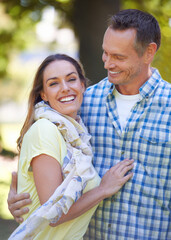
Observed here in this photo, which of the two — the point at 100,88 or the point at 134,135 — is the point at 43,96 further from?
the point at 134,135

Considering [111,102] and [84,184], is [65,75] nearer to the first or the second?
[111,102]

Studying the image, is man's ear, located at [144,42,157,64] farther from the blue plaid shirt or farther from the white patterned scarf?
the white patterned scarf

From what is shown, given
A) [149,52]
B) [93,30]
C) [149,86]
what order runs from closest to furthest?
[149,86] → [149,52] → [93,30]

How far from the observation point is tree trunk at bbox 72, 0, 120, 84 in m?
4.01

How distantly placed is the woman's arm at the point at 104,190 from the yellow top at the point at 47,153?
5 centimetres

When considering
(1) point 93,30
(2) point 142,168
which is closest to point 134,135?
(2) point 142,168

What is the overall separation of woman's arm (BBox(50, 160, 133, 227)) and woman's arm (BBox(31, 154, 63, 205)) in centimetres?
16

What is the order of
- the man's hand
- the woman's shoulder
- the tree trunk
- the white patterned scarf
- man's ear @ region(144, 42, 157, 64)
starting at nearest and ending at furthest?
the white patterned scarf → the woman's shoulder → the man's hand → man's ear @ region(144, 42, 157, 64) → the tree trunk

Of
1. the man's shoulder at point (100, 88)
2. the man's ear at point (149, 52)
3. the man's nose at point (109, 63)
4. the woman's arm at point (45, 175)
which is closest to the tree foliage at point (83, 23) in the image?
the man's shoulder at point (100, 88)

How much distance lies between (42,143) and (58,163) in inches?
5.1

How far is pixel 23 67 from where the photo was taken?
5.71 m

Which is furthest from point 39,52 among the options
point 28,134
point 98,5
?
point 28,134

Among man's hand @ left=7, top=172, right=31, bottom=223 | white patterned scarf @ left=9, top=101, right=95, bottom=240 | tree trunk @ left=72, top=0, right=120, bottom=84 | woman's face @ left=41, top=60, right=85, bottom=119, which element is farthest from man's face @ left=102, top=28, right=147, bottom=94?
tree trunk @ left=72, top=0, right=120, bottom=84

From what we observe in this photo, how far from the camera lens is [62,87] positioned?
2273mm
